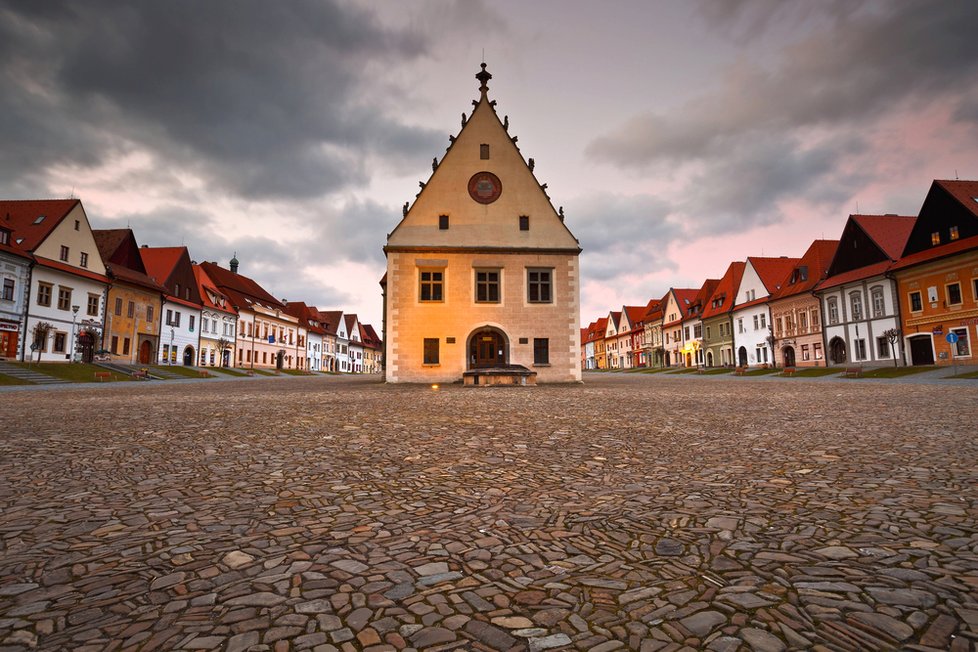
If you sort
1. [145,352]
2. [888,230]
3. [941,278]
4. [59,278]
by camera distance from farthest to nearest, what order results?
[145,352] → [888,230] → [59,278] → [941,278]

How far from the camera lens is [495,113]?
28.4 meters

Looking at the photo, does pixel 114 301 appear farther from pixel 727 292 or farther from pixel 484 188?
pixel 727 292

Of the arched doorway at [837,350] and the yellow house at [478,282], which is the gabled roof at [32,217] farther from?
the arched doorway at [837,350]

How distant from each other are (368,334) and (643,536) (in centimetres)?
11617

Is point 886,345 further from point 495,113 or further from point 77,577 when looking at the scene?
point 77,577

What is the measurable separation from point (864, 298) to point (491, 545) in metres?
46.9

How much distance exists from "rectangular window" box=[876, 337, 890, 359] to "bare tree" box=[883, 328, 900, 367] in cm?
34

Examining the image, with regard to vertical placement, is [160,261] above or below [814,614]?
above

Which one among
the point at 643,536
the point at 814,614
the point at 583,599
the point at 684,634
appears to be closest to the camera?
the point at 684,634

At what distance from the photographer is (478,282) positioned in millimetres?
26750

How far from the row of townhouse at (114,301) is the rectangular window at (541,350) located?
3237cm

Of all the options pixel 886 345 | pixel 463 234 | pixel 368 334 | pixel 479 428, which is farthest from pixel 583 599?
pixel 368 334

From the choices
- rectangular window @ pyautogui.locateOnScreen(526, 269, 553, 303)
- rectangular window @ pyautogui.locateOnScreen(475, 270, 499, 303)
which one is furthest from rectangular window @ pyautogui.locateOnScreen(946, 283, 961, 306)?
rectangular window @ pyautogui.locateOnScreen(475, 270, 499, 303)

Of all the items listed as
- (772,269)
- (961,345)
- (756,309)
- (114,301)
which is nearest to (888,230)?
(961,345)
